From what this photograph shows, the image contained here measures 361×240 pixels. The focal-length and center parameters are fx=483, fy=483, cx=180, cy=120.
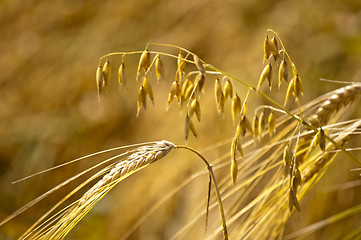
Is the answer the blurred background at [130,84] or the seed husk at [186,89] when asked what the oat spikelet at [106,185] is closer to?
the seed husk at [186,89]

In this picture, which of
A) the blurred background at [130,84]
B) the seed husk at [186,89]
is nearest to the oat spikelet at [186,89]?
the seed husk at [186,89]

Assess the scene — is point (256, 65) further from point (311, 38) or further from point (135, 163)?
point (135, 163)

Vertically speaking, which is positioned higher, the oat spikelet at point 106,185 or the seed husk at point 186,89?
the seed husk at point 186,89

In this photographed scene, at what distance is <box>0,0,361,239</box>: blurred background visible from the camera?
158 centimetres

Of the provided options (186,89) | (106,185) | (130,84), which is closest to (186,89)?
(186,89)

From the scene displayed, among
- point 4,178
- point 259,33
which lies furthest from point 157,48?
point 4,178

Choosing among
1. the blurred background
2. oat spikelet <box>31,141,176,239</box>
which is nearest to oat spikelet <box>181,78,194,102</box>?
oat spikelet <box>31,141,176,239</box>

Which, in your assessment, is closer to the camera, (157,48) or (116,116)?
(116,116)

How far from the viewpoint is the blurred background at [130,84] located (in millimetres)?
1585

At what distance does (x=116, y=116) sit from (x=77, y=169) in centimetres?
28

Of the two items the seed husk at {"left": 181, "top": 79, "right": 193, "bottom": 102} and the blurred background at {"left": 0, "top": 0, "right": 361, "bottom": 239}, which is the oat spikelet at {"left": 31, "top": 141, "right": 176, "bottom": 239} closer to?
the seed husk at {"left": 181, "top": 79, "right": 193, "bottom": 102}

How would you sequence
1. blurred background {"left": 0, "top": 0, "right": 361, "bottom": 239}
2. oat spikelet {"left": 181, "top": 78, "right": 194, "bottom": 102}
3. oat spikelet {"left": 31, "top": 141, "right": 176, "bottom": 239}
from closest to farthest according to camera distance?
oat spikelet {"left": 31, "top": 141, "right": 176, "bottom": 239}, oat spikelet {"left": 181, "top": 78, "right": 194, "bottom": 102}, blurred background {"left": 0, "top": 0, "right": 361, "bottom": 239}

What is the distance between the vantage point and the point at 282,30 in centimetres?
184

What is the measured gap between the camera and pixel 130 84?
2.04 meters
